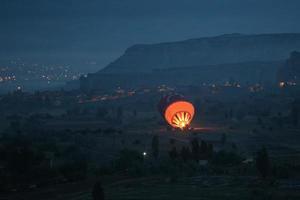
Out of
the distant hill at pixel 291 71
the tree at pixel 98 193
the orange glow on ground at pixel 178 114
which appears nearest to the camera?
the tree at pixel 98 193

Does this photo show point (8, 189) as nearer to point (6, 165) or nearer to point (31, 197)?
point (31, 197)

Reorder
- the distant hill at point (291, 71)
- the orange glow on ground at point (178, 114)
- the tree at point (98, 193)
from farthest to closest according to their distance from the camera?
the distant hill at point (291, 71), the orange glow on ground at point (178, 114), the tree at point (98, 193)

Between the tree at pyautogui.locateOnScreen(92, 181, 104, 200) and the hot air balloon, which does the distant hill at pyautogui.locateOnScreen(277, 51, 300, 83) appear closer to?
the hot air balloon

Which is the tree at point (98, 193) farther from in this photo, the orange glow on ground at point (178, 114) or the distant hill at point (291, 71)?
the distant hill at point (291, 71)

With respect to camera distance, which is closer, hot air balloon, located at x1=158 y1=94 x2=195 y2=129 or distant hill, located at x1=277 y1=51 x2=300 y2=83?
hot air balloon, located at x1=158 y1=94 x2=195 y2=129

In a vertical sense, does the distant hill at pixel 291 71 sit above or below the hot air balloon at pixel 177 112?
above

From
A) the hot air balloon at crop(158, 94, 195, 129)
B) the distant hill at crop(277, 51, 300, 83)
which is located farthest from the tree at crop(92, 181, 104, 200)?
the distant hill at crop(277, 51, 300, 83)

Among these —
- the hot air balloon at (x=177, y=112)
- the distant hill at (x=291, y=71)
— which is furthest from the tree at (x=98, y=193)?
the distant hill at (x=291, y=71)

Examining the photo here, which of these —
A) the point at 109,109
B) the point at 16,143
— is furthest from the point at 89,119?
the point at 16,143

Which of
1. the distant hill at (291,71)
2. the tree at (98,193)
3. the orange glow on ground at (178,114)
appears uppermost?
the distant hill at (291,71)
